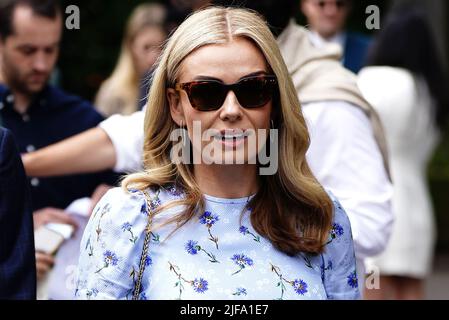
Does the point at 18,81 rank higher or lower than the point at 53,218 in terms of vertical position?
higher

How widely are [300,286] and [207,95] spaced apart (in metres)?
0.52

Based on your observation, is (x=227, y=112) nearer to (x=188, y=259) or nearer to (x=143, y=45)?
(x=188, y=259)

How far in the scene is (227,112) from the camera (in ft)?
9.79

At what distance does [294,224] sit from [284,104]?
310 millimetres

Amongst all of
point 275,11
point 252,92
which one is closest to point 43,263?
point 275,11

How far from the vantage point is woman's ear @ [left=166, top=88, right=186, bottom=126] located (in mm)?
3098

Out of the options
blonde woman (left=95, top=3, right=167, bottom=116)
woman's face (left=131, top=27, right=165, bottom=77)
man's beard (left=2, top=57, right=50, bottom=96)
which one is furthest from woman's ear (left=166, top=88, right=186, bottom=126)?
woman's face (left=131, top=27, right=165, bottom=77)

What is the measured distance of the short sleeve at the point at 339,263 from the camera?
3.09 metres

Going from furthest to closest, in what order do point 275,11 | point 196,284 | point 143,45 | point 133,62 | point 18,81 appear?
point 133,62 < point 143,45 < point 18,81 < point 275,11 < point 196,284

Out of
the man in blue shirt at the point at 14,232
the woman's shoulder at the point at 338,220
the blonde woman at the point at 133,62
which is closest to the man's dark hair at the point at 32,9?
the man in blue shirt at the point at 14,232

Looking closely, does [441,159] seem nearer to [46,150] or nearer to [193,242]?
[46,150]

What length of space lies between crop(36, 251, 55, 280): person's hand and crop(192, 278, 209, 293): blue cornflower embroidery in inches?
56.8

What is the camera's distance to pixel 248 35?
9.95ft

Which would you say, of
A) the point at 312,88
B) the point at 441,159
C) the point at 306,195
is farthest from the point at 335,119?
the point at 441,159
